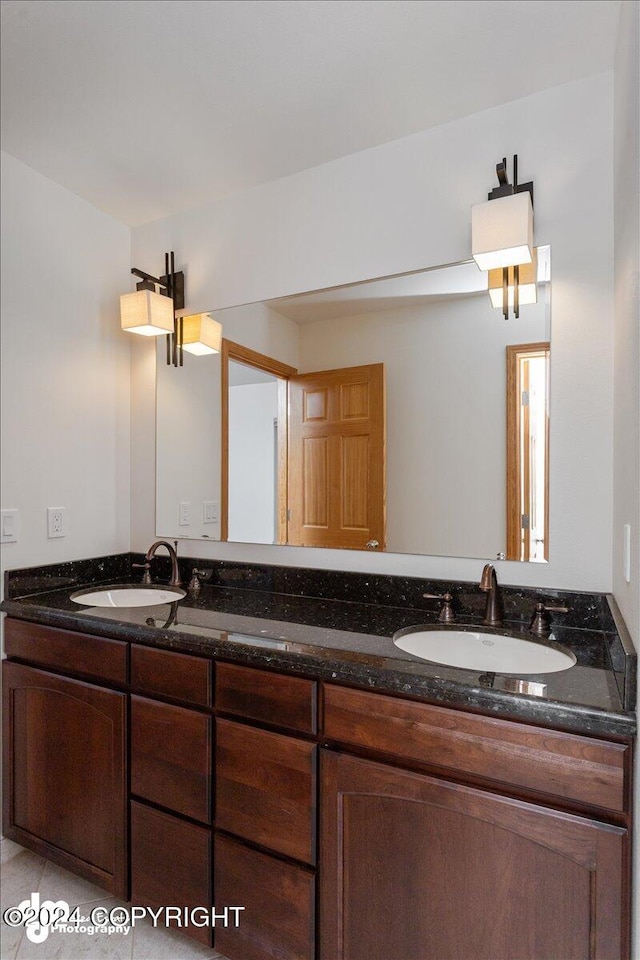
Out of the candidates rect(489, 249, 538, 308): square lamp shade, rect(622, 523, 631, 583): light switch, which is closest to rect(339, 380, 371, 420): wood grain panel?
rect(489, 249, 538, 308): square lamp shade

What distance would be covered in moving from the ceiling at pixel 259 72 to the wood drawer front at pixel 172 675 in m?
1.62

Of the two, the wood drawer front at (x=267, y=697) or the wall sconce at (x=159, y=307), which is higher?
the wall sconce at (x=159, y=307)

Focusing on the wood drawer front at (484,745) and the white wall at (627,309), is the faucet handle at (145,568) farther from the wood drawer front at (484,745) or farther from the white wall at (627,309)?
the white wall at (627,309)

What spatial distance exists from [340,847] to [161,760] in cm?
57

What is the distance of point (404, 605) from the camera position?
70.0 inches

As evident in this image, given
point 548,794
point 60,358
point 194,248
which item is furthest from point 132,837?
point 194,248

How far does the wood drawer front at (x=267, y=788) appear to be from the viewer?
1.30m

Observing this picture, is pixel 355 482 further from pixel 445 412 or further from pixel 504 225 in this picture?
pixel 504 225

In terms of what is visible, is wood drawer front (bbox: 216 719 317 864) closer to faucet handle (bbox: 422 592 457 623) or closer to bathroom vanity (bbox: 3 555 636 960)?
bathroom vanity (bbox: 3 555 636 960)

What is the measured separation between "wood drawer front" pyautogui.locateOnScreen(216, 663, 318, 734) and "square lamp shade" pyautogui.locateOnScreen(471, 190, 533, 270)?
124 cm

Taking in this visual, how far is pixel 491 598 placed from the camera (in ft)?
5.18

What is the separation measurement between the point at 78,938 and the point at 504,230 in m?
2.37

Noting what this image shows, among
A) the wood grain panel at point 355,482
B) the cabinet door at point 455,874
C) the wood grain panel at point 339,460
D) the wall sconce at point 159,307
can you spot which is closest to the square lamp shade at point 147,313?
the wall sconce at point 159,307

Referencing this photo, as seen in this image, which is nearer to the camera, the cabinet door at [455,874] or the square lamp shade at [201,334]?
the cabinet door at [455,874]
